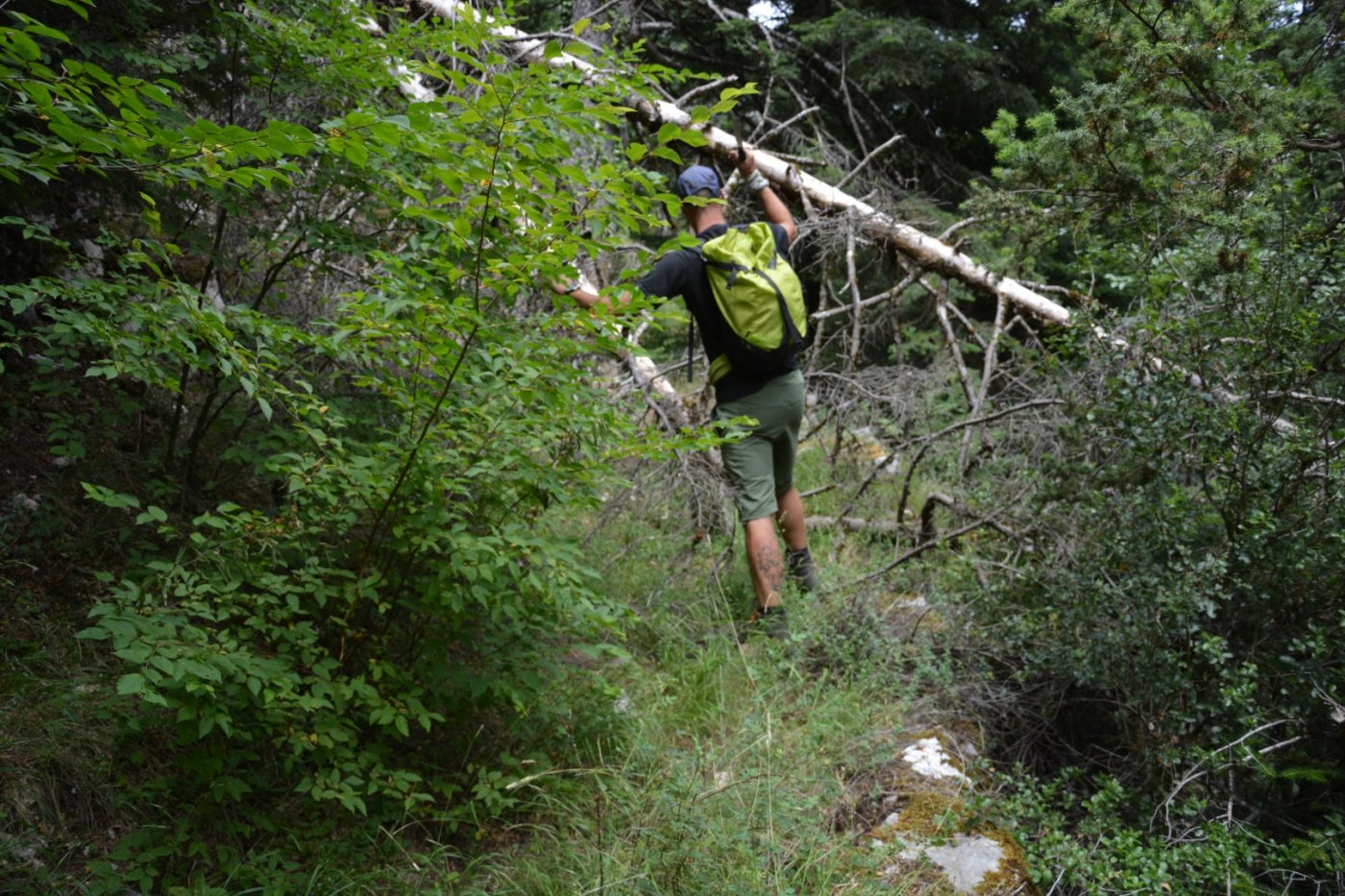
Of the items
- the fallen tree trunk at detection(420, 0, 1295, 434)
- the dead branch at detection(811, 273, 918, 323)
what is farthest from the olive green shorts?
the fallen tree trunk at detection(420, 0, 1295, 434)

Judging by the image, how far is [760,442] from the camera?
4238 mm

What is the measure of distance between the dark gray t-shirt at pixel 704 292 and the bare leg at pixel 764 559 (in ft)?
2.10

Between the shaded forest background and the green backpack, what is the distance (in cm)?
66

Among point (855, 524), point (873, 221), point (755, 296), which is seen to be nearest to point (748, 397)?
point (755, 296)

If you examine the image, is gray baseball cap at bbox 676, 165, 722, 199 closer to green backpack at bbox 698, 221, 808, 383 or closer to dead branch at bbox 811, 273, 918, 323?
green backpack at bbox 698, 221, 808, 383

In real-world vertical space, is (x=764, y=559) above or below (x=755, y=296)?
below

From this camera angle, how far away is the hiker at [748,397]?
4.00 m

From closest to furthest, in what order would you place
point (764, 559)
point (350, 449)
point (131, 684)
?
point (131, 684) < point (350, 449) < point (764, 559)

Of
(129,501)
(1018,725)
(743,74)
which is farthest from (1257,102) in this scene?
(743,74)

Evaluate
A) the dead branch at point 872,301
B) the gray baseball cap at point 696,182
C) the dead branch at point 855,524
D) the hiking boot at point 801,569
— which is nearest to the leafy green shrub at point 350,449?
the gray baseball cap at point 696,182

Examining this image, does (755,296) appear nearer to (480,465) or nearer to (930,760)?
(480,465)

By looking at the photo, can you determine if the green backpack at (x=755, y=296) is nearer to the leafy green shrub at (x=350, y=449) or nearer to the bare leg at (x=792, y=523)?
the bare leg at (x=792, y=523)

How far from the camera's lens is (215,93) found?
3.33 metres

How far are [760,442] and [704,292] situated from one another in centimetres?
78
